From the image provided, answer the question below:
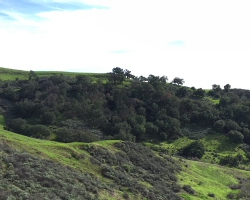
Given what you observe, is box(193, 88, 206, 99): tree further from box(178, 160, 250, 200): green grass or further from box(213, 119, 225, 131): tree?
box(178, 160, 250, 200): green grass

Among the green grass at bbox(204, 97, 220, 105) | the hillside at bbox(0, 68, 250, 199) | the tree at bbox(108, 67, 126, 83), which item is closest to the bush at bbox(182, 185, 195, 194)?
the hillside at bbox(0, 68, 250, 199)

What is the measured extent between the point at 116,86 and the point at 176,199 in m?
79.5

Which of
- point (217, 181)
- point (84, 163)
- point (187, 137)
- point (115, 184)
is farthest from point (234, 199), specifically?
point (187, 137)

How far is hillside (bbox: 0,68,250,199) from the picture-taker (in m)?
27.9

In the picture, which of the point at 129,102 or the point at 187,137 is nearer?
the point at 187,137

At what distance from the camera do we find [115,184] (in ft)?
103

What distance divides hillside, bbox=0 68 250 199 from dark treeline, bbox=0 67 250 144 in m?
0.28

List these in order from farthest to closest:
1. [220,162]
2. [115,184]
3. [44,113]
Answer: [44,113], [220,162], [115,184]

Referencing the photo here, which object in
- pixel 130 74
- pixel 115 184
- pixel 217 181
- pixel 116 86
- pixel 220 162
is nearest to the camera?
pixel 115 184

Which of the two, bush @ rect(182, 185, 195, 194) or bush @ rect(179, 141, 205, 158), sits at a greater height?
bush @ rect(182, 185, 195, 194)

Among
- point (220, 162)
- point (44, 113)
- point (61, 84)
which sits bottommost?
point (220, 162)

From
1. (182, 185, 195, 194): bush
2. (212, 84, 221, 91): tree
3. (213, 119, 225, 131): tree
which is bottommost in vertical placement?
(182, 185, 195, 194): bush

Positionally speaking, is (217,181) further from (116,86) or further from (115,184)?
(116,86)

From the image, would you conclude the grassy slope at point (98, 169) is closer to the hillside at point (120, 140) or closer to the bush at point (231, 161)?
the hillside at point (120, 140)
